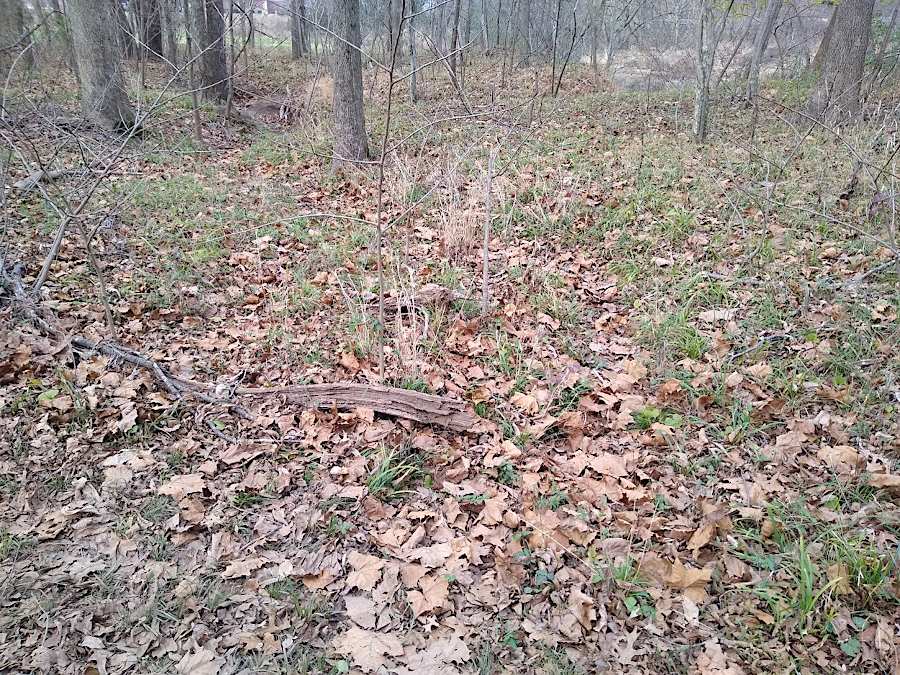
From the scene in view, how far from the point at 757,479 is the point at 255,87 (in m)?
14.4

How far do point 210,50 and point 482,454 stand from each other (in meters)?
10.2

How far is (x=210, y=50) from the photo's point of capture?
9.88m

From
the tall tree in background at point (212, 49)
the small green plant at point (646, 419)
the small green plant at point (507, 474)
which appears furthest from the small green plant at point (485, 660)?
the tall tree in background at point (212, 49)

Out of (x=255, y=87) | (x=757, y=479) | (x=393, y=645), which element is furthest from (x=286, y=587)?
(x=255, y=87)

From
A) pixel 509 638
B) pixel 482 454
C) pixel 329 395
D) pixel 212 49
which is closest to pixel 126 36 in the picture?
pixel 212 49

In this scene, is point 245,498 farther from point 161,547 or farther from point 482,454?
point 482,454

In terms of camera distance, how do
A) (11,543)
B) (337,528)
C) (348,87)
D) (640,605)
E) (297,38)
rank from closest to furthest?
1. (640,605)
2. (11,543)
3. (337,528)
4. (348,87)
5. (297,38)

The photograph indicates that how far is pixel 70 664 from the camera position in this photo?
6.39ft

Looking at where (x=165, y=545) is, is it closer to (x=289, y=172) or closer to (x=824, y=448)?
(x=824, y=448)

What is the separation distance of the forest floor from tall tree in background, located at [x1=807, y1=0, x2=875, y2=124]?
2.69 m

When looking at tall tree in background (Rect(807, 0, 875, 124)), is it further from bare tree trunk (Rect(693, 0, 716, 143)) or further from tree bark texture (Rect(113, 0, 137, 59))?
tree bark texture (Rect(113, 0, 137, 59))

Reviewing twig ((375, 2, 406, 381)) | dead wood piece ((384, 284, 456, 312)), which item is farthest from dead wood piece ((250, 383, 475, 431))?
dead wood piece ((384, 284, 456, 312))

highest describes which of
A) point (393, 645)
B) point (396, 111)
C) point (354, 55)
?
point (354, 55)

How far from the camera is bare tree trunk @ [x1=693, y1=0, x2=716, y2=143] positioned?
20.9 feet
